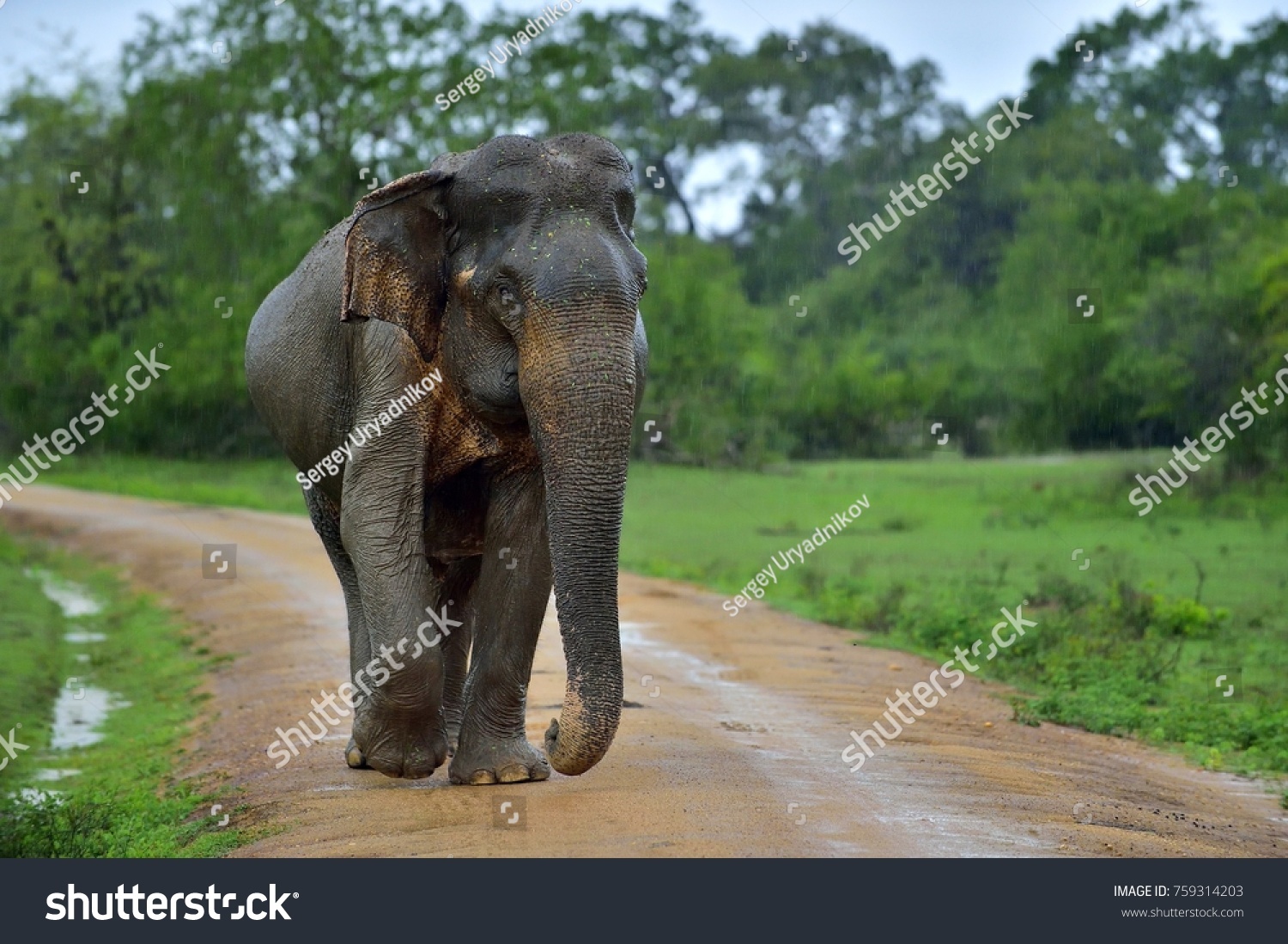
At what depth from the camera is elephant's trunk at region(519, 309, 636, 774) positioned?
6559 mm

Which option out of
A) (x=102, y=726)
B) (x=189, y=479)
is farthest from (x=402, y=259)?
(x=189, y=479)

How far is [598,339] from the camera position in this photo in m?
6.58

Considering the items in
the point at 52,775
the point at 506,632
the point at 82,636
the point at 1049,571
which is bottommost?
the point at 52,775

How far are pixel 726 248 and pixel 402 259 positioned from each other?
3538 cm

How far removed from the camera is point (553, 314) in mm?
6629

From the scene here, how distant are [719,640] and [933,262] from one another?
102 feet

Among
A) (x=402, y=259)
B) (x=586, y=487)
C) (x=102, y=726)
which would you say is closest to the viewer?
(x=586, y=487)

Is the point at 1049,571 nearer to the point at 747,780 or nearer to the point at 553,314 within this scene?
the point at 747,780

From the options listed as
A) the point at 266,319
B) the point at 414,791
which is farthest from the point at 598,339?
the point at 266,319
